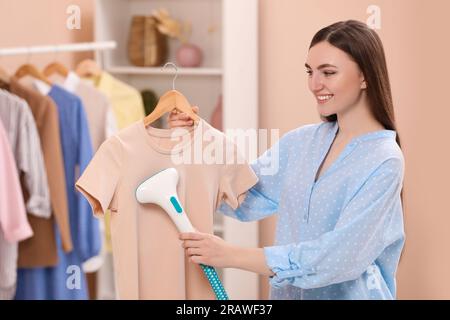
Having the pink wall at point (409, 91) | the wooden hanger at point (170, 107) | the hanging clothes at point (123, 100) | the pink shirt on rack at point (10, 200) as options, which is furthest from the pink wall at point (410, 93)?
the hanging clothes at point (123, 100)

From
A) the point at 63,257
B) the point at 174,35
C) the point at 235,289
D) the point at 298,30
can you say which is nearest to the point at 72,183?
the point at 63,257

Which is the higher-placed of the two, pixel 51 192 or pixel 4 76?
pixel 4 76

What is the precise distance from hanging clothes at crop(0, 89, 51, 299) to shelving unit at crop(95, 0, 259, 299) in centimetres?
19

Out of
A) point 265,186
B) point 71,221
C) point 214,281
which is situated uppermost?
point 265,186

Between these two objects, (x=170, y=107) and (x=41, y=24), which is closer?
(x=170, y=107)

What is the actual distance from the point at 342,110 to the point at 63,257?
81 centimetres

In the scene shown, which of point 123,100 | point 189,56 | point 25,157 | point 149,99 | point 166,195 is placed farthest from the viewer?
point 123,100

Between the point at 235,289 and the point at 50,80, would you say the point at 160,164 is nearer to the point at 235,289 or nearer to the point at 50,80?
the point at 235,289

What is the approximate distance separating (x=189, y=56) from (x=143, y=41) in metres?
0.11

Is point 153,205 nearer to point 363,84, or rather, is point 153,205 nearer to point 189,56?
point 363,84

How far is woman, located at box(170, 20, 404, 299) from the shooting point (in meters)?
0.68

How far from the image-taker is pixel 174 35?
4.33 ft

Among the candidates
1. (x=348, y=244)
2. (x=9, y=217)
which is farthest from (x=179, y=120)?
(x=9, y=217)

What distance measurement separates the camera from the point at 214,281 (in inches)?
28.1
